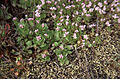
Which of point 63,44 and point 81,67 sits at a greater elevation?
point 63,44

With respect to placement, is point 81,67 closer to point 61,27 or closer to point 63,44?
point 63,44

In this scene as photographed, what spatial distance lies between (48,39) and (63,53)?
364mm

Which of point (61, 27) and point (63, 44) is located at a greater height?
point (61, 27)

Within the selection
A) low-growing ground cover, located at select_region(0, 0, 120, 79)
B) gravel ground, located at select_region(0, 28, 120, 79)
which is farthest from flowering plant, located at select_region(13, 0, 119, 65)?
gravel ground, located at select_region(0, 28, 120, 79)

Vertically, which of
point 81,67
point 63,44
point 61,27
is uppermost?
point 61,27

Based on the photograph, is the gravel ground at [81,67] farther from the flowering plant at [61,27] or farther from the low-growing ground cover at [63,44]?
the flowering plant at [61,27]

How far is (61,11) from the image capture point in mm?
2732

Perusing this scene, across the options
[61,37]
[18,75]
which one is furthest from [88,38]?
[18,75]

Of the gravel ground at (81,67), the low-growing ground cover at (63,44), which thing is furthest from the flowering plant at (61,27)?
the gravel ground at (81,67)

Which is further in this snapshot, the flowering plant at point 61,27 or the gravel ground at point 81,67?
the flowering plant at point 61,27

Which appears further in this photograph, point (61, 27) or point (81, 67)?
point (61, 27)

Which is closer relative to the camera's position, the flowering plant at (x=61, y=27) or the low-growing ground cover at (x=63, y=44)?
the low-growing ground cover at (x=63, y=44)

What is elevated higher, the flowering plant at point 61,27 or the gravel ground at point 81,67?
the flowering plant at point 61,27

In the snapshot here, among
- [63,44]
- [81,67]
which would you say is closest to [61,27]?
[63,44]
